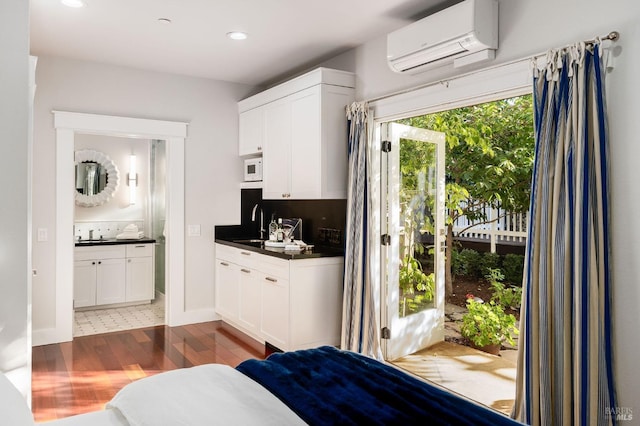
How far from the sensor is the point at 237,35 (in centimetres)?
388

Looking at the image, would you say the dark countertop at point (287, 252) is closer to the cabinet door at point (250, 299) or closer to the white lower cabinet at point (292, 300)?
the white lower cabinet at point (292, 300)

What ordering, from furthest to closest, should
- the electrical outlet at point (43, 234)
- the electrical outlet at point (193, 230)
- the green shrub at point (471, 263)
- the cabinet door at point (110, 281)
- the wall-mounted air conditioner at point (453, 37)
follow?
the green shrub at point (471, 263), the cabinet door at point (110, 281), the electrical outlet at point (193, 230), the electrical outlet at point (43, 234), the wall-mounted air conditioner at point (453, 37)

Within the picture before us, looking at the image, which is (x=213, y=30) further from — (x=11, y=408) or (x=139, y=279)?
(x=139, y=279)

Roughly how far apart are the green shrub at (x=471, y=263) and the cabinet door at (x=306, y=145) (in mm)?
3462

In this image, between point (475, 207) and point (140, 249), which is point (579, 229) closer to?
point (475, 207)

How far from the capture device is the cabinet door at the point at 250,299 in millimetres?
4488

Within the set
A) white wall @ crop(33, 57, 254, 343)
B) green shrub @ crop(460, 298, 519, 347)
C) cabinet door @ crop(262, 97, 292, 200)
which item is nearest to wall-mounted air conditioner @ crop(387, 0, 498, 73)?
cabinet door @ crop(262, 97, 292, 200)

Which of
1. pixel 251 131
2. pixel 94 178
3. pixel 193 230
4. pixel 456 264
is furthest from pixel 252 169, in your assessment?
pixel 456 264

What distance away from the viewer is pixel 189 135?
5.24m

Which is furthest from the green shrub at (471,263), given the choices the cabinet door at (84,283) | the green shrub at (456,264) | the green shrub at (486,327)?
the cabinet door at (84,283)

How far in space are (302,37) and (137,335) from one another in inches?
128

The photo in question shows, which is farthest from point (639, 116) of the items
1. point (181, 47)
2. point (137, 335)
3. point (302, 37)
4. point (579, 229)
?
point (137, 335)

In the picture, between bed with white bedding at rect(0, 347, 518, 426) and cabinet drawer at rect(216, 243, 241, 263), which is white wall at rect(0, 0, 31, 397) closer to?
bed with white bedding at rect(0, 347, 518, 426)

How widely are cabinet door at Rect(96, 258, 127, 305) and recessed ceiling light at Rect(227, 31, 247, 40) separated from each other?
132 inches
